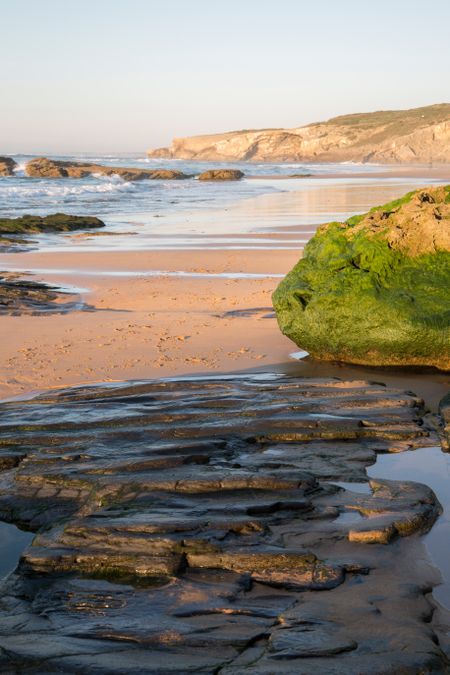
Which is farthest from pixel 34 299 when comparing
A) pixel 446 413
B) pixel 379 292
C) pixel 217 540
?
pixel 217 540

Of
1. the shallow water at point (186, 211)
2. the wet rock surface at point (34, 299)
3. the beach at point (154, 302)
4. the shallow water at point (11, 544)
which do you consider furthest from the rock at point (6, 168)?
the shallow water at point (11, 544)

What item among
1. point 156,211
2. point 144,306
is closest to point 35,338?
point 144,306

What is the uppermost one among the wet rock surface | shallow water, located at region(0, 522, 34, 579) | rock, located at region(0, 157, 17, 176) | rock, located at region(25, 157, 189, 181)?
rock, located at region(0, 157, 17, 176)

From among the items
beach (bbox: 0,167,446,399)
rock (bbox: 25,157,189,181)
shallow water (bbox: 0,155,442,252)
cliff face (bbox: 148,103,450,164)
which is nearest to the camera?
beach (bbox: 0,167,446,399)

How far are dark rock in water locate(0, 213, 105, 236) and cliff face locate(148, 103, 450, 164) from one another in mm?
68124

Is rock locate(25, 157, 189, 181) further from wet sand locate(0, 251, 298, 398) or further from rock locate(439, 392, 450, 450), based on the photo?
A: rock locate(439, 392, 450, 450)

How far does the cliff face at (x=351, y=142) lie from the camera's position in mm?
88938

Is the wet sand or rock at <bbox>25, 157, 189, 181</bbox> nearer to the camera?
the wet sand

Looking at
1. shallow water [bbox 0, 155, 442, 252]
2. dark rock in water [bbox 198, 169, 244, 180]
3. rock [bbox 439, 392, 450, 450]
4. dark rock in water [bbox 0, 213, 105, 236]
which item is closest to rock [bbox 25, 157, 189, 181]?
dark rock in water [bbox 198, 169, 244, 180]

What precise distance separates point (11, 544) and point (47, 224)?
1797 centimetres

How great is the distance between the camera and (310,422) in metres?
5.07

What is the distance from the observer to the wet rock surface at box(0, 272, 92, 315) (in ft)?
32.9

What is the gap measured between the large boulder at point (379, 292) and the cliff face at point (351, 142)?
7969 cm

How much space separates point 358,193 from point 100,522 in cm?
3038
